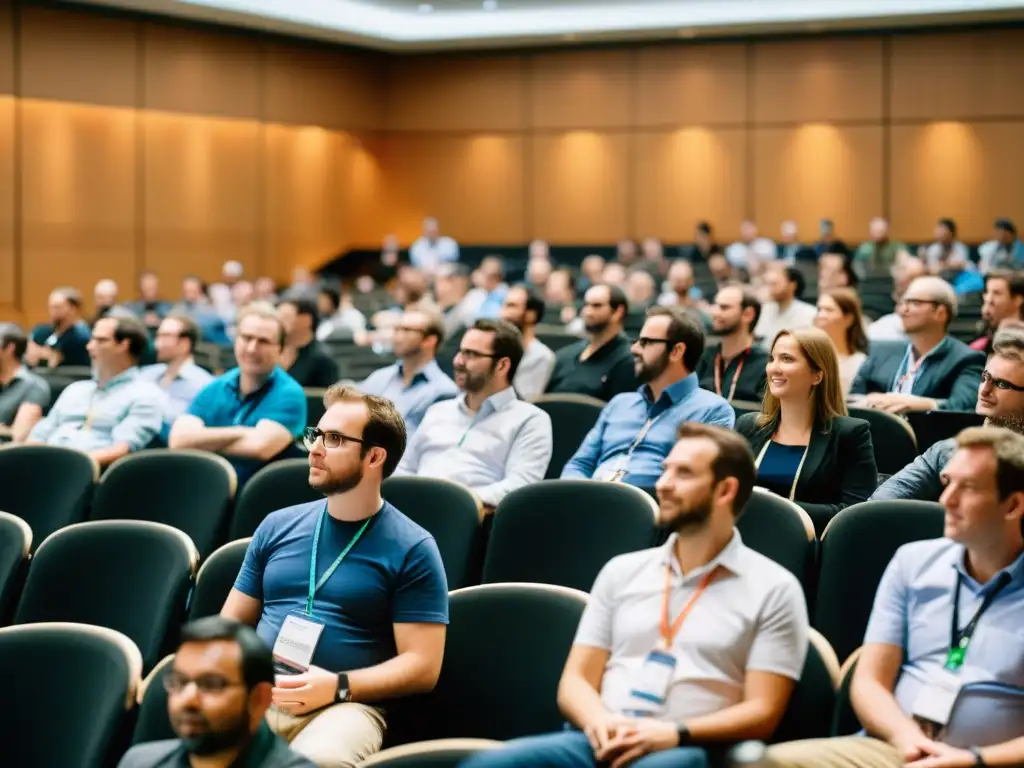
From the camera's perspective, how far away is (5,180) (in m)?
13.2

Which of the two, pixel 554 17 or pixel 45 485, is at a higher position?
pixel 554 17

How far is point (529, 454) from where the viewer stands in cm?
449

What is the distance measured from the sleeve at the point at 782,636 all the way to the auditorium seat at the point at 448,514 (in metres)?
1.27

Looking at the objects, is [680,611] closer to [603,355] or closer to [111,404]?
[111,404]

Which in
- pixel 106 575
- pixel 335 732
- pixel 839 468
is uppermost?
pixel 839 468

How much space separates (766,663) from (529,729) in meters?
0.58

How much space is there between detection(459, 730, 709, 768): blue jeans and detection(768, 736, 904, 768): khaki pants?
0.14m

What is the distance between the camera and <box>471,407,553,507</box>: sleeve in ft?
14.5

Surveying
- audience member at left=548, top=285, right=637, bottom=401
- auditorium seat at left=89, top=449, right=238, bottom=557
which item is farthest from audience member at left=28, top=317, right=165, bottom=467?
audience member at left=548, top=285, right=637, bottom=401

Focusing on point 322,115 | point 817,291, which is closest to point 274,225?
point 322,115

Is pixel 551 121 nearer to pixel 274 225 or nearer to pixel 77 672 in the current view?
pixel 274 225

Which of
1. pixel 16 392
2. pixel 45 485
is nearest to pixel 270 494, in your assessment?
pixel 45 485

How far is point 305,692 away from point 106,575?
983mm

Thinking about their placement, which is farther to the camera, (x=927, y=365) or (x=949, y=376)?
(x=927, y=365)
